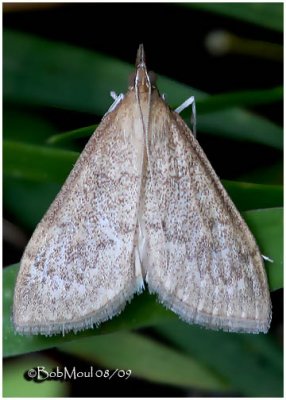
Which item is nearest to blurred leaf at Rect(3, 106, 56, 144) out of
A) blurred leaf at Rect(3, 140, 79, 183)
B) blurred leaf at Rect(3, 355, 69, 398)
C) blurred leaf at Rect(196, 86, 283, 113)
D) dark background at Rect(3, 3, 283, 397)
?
dark background at Rect(3, 3, 283, 397)

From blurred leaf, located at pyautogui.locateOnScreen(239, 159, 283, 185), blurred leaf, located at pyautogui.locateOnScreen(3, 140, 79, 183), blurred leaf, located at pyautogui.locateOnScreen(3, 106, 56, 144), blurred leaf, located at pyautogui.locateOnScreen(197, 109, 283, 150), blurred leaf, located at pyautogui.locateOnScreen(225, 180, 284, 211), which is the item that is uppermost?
blurred leaf, located at pyautogui.locateOnScreen(3, 106, 56, 144)

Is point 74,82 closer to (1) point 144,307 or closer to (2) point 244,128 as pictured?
(2) point 244,128

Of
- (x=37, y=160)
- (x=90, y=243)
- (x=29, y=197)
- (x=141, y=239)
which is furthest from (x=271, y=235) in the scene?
(x=29, y=197)

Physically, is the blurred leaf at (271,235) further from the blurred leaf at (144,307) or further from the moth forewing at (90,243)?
the moth forewing at (90,243)

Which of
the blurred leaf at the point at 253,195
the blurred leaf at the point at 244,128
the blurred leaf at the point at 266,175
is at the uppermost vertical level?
the blurred leaf at the point at 244,128

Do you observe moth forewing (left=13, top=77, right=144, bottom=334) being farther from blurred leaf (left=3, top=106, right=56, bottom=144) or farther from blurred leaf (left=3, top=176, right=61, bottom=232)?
blurred leaf (left=3, top=106, right=56, bottom=144)

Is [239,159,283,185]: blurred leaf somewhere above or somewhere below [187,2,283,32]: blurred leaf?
below

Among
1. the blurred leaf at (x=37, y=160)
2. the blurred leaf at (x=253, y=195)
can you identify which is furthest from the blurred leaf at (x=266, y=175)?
the blurred leaf at (x=37, y=160)
